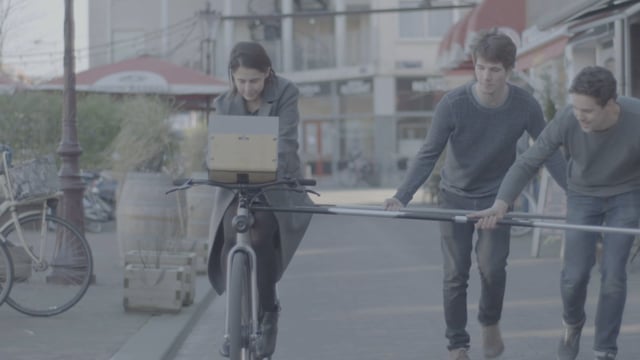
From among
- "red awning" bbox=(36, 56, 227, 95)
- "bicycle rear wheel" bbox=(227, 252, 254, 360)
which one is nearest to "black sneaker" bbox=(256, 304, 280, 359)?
"bicycle rear wheel" bbox=(227, 252, 254, 360)

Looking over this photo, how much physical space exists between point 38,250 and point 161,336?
4.85 ft

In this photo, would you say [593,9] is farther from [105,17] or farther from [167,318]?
[105,17]

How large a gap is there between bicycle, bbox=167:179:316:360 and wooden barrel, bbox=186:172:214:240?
27.5 feet

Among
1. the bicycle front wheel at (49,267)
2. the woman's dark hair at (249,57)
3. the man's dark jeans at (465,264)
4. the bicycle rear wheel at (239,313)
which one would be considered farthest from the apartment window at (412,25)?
the bicycle rear wheel at (239,313)

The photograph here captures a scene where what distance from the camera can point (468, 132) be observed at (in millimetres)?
6664

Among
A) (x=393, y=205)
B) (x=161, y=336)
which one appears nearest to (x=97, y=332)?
(x=161, y=336)

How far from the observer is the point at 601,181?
20.8ft

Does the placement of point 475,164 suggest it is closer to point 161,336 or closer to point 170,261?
point 161,336

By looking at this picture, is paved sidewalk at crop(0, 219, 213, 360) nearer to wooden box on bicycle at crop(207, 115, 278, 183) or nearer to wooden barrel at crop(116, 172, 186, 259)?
wooden barrel at crop(116, 172, 186, 259)

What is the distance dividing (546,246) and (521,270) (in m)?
2.82

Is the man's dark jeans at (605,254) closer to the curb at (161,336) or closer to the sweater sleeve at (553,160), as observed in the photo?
the sweater sleeve at (553,160)

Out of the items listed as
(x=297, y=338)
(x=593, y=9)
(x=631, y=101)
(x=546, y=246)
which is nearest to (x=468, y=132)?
(x=631, y=101)

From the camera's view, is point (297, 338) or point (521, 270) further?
point (521, 270)

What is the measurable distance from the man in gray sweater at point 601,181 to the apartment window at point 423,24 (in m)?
40.1
